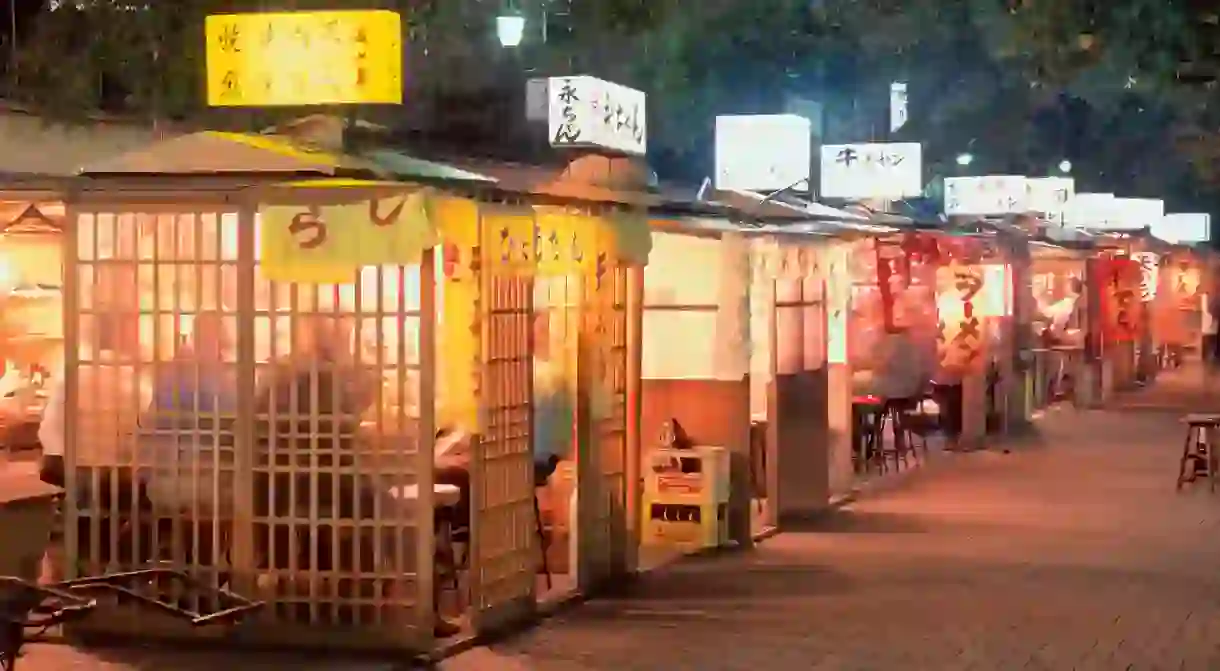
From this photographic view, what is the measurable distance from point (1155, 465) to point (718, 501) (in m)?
9.06

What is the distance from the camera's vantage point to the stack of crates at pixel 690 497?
15.0 meters

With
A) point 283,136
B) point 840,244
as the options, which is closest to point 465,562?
point 283,136

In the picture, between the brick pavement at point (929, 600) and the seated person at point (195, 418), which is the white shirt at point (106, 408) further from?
the brick pavement at point (929, 600)

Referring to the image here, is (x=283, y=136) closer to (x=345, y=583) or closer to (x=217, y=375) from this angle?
(x=217, y=375)

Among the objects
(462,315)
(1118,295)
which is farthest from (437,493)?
(1118,295)

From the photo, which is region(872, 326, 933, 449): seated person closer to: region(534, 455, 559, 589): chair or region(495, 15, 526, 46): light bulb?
region(495, 15, 526, 46): light bulb

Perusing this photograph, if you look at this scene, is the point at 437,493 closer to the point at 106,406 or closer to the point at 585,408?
the point at 585,408

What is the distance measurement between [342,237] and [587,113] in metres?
5.02

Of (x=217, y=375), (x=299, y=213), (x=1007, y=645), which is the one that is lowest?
(x=1007, y=645)

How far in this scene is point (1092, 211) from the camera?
36.7 meters

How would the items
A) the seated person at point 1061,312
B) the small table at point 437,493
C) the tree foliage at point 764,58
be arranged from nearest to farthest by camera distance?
the small table at point 437,493, the tree foliage at point 764,58, the seated person at point 1061,312

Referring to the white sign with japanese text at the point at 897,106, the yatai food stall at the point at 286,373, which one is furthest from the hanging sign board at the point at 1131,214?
the yatai food stall at the point at 286,373

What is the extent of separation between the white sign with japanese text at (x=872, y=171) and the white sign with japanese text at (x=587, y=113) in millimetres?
9387

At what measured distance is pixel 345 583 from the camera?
10.9 metres
